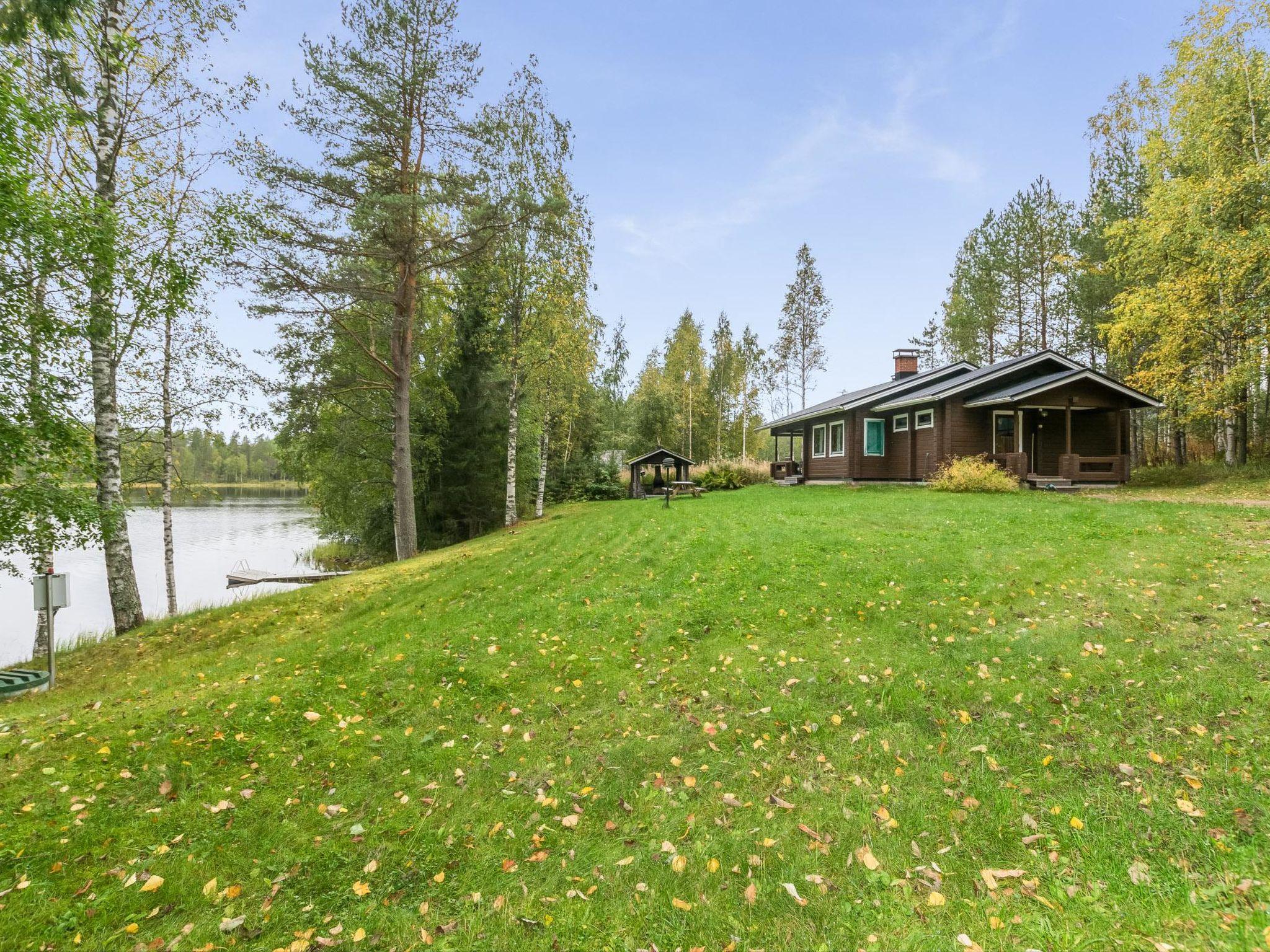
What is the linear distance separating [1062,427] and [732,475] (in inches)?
517

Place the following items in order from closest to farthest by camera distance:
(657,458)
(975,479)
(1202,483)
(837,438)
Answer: (975,479)
(1202,483)
(657,458)
(837,438)

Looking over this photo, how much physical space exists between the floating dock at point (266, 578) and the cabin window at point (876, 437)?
19.4 m

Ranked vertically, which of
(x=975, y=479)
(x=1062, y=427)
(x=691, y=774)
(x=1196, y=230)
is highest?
(x=1196, y=230)

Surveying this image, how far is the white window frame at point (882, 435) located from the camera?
21.0m

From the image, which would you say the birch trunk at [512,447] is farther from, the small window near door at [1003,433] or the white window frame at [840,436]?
the small window near door at [1003,433]

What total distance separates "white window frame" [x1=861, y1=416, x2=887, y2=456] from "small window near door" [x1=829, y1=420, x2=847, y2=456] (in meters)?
1.15

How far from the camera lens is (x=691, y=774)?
152 inches

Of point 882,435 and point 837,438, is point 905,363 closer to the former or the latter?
point 837,438

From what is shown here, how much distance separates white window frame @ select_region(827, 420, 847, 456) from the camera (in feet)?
72.6

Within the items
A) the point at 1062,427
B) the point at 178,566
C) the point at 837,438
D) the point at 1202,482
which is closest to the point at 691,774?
the point at 1062,427

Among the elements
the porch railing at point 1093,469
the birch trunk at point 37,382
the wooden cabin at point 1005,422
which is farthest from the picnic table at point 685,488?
the birch trunk at point 37,382

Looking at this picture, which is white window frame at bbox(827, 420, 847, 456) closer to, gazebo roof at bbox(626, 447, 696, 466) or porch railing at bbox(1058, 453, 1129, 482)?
gazebo roof at bbox(626, 447, 696, 466)

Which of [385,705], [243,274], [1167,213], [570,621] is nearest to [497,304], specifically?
[243,274]

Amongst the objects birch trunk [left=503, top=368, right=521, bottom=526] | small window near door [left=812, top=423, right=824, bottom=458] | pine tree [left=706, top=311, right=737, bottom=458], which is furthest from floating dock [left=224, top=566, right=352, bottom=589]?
pine tree [left=706, top=311, right=737, bottom=458]
